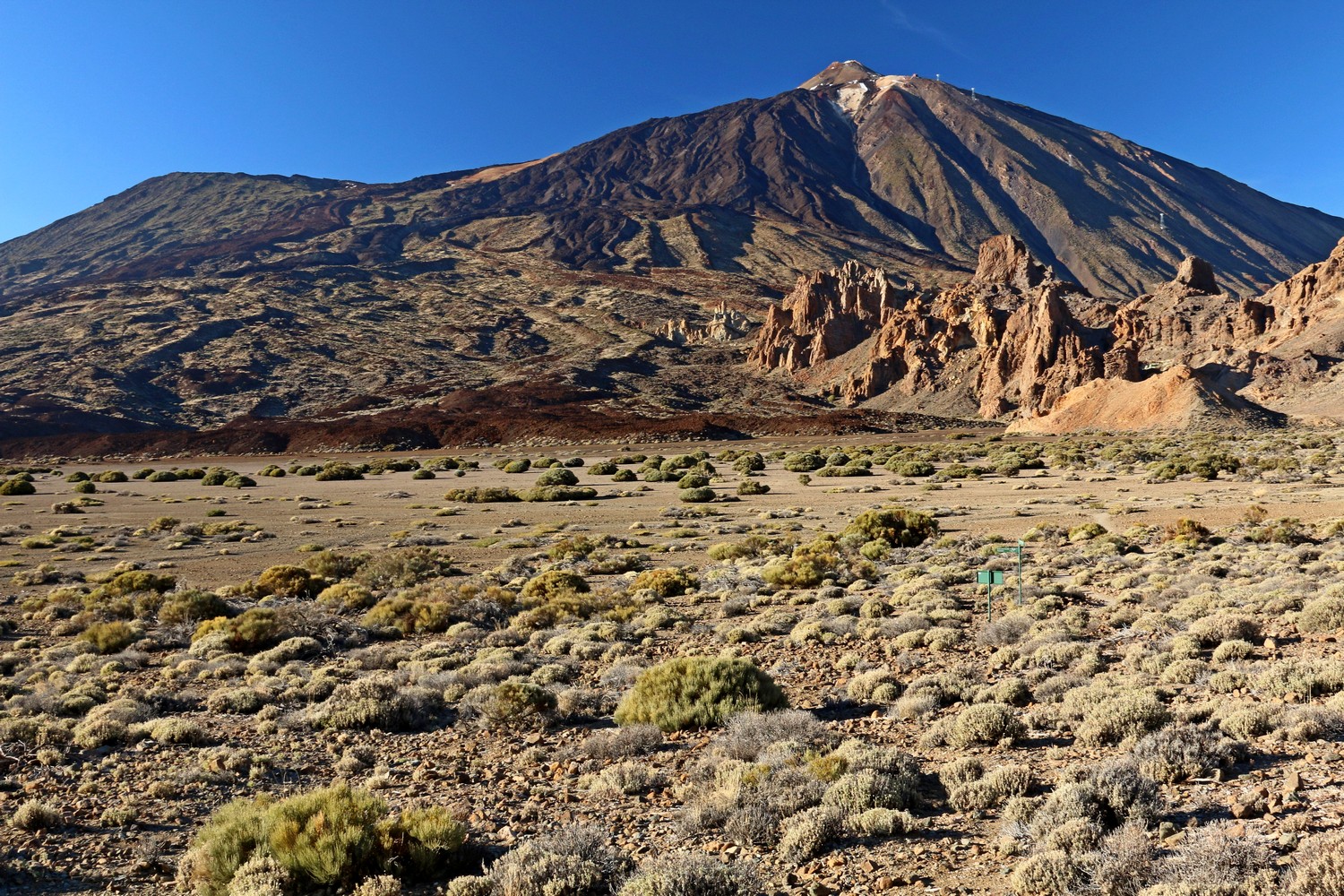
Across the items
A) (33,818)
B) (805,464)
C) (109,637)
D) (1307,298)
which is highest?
(1307,298)

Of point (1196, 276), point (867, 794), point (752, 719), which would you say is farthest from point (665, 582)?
point (1196, 276)

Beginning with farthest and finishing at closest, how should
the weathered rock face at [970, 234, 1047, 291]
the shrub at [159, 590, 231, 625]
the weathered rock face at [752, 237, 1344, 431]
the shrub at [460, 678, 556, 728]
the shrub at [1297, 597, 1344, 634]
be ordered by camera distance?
the weathered rock face at [970, 234, 1047, 291]
the weathered rock face at [752, 237, 1344, 431]
the shrub at [159, 590, 231, 625]
the shrub at [1297, 597, 1344, 634]
the shrub at [460, 678, 556, 728]

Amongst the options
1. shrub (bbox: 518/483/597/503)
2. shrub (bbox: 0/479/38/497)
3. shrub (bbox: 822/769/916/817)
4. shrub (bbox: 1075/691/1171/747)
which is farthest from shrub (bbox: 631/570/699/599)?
shrub (bbox: 0/479/38/497)

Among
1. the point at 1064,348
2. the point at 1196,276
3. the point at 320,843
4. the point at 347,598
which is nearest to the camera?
the point at 320,843

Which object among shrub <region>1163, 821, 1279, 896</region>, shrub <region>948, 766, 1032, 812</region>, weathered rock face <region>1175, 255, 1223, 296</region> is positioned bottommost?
shrub <region>948, 766, 1032, 812</region>

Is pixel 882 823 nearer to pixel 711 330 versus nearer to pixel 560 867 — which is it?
pixel 560 867

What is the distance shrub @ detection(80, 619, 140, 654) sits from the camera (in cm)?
1180

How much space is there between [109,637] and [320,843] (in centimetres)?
965

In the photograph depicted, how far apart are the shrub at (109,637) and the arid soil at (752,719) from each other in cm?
4

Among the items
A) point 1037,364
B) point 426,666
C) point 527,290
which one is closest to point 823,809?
point 426,666

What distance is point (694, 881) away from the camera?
4.35 meters

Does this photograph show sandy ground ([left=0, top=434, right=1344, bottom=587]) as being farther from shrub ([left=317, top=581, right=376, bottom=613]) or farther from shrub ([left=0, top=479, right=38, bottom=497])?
shrub ([left=317, top=581, right=376, bottom=613])

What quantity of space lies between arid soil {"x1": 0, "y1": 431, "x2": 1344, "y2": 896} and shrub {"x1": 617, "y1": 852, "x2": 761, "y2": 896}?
1.08ft

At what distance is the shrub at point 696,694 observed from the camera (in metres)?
7.73
